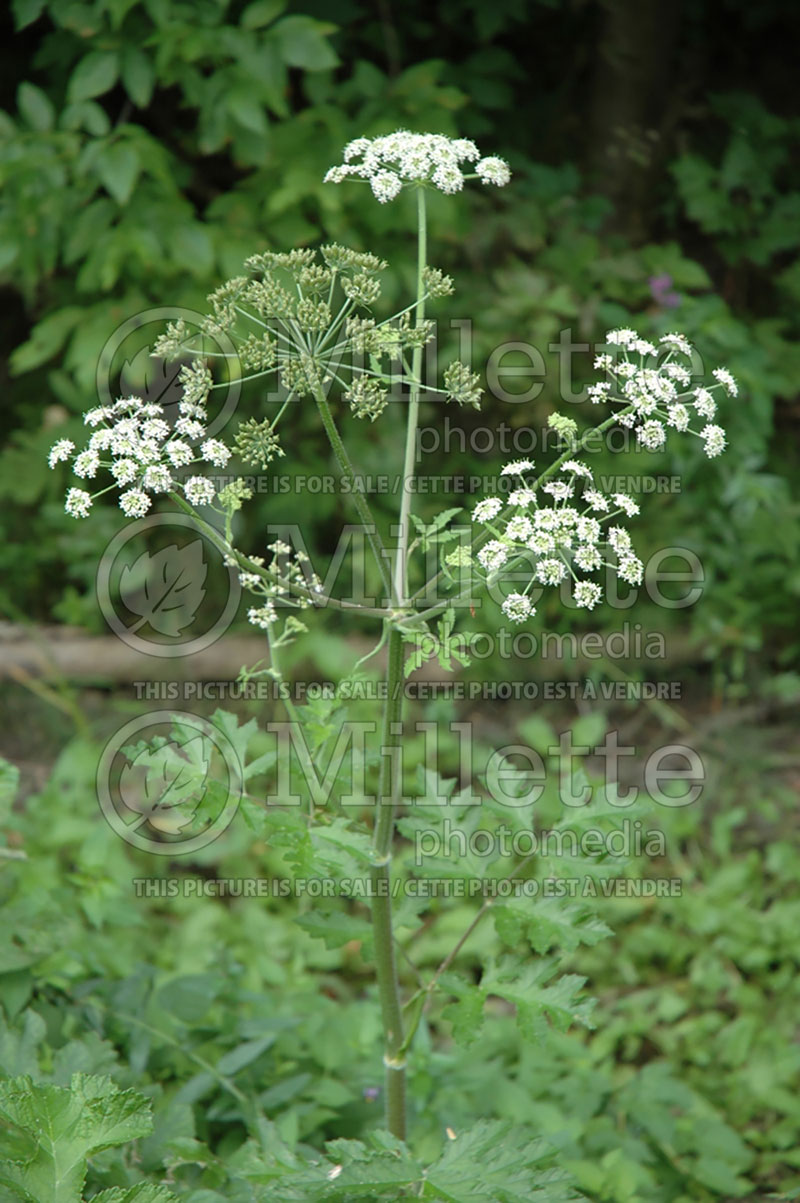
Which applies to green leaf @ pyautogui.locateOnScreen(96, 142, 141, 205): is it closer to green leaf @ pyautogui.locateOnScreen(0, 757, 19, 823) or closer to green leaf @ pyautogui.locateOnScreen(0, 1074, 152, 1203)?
green leaf @ pyautogui.locateOnScreen(0, 757, 19, 823)

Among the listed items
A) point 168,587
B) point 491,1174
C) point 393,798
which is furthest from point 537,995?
point 168,587

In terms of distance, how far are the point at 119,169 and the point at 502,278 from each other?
1331 mm

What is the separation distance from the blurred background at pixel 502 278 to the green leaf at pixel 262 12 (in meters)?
0.01

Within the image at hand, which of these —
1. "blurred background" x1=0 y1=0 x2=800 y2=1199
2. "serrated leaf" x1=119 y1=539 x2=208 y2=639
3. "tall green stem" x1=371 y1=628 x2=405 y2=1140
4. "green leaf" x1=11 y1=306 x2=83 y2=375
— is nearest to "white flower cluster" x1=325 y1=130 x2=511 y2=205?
"tall green stem" x1=371 y1=628 x2=405 y2=1140

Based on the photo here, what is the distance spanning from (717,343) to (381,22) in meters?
1.75

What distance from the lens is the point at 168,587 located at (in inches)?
167

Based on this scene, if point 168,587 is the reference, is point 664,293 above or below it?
above

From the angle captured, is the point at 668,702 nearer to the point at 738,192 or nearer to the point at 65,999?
the point at 738,192

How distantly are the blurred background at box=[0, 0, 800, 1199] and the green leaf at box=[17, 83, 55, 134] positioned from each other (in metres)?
0.01

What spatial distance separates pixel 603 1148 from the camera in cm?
238

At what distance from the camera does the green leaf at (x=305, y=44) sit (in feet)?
10.9

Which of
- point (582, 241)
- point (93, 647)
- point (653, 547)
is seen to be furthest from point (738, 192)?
point (93, 647)

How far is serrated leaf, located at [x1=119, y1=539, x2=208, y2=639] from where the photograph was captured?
421 centimetres

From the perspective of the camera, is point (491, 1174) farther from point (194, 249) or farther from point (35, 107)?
point (35, 107)
